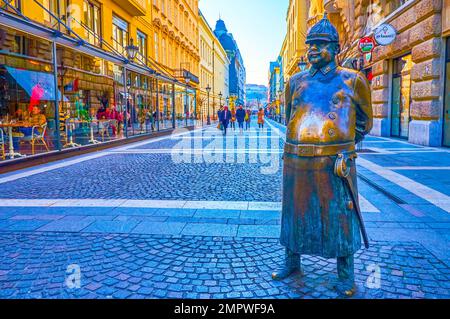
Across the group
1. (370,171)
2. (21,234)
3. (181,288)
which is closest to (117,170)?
(21,234)

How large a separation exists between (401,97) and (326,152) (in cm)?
1549

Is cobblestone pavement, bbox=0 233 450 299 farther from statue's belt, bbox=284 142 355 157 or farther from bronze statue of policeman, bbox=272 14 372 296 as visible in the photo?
statue's belt, bbox=284 142 355 157

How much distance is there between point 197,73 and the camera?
53000mm

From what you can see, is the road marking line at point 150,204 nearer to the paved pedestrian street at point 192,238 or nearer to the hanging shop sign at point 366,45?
the paved pedestrian street at point 192,238

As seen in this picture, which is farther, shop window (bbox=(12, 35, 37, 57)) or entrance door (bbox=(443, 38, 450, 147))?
entrance door (bbox=(443, 38, 450, 147))

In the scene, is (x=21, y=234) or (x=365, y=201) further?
(x=365, y=201)

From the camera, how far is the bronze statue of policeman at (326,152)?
271 centimetres

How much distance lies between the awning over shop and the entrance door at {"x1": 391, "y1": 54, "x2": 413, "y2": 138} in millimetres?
13084

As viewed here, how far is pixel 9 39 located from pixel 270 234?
10708 mm

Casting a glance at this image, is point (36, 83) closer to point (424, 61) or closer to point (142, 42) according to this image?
point (424, 61)

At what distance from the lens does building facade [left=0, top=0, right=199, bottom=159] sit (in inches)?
456

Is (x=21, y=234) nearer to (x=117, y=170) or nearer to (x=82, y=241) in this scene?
(x=82, y=241)

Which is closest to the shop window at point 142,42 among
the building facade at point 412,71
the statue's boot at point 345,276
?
the building facade at point 412,71

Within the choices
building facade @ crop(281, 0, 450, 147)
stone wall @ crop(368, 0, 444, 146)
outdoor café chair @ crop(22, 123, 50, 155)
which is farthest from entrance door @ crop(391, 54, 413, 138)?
outdoor café chair @ crop(22, 123, 50, 155)
